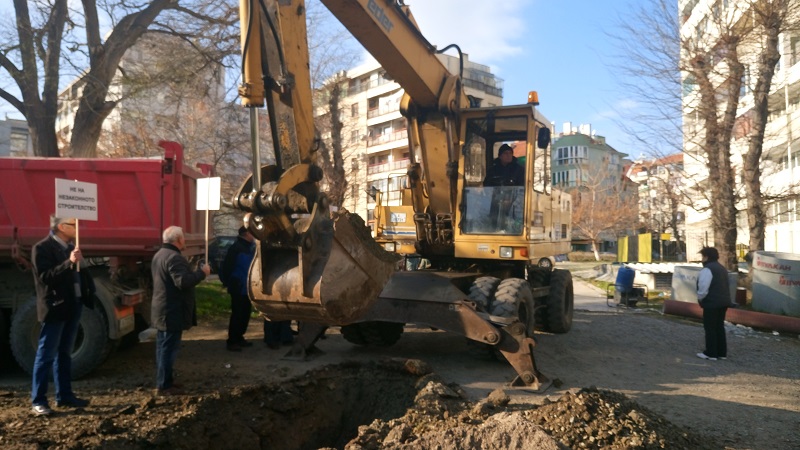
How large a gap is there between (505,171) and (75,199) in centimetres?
524

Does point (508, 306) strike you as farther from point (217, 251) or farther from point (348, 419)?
point (217, 251)

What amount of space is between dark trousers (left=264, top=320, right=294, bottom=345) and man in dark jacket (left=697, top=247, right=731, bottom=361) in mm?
5894

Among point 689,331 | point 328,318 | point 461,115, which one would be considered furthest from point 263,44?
point 689,331

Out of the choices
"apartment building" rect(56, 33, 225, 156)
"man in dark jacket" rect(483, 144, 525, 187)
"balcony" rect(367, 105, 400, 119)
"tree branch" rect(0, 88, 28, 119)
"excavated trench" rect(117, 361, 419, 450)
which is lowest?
"excavated trench" rect(117, 361, 419, 450)

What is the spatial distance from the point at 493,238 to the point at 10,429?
18.0 feet

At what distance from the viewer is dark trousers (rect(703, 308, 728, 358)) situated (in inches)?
335

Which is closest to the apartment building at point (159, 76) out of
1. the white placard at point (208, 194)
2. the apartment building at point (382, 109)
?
the white placard at point (208, 194)

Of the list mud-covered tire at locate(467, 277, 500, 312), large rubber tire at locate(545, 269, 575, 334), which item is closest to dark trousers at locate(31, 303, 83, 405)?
mud-covered tire at locate(467, 277, 500, 312)

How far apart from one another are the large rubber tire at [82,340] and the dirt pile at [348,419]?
2.31ft

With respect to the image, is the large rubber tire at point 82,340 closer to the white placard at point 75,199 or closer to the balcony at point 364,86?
the white placard at point 75,199

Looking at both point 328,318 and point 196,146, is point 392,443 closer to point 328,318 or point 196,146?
point 328,318

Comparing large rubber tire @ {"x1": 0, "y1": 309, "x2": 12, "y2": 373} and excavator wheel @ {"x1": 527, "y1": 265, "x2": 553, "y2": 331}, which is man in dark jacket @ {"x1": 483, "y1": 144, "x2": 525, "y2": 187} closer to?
excavator wheel @ {"x1": 527, "y1": 265, "x2": 553, "y2": 331}

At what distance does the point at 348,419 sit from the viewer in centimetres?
600

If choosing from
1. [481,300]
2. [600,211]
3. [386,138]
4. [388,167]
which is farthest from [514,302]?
[600,211]
